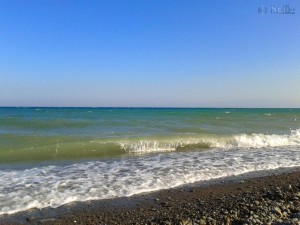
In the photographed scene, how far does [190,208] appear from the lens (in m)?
6.01

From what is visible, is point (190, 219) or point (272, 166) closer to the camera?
point (190, 219)

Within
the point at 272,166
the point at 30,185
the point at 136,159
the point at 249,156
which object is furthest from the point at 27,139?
the point at 272,166

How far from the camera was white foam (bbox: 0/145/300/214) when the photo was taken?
6.87 m

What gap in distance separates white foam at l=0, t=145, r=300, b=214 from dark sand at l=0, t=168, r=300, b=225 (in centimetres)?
45

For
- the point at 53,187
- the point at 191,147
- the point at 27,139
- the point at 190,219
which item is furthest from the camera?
the point at 27,139

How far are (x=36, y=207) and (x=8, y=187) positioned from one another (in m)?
1.73

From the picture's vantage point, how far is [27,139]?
16484 mm

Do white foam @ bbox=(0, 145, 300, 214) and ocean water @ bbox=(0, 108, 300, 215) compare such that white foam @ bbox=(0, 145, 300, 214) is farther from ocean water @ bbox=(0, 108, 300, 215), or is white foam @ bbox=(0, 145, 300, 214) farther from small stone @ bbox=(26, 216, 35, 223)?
small stone @ bbox=(26, 216, 35, 223)

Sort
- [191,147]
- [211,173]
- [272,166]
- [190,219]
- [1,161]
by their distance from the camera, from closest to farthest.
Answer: [190,219] → [211,173] → [272,166] → [1,161] → [191,147]

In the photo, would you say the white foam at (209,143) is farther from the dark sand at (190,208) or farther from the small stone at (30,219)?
the small stone at (30,219)

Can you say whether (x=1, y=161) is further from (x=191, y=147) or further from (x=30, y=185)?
(x=191, y=147)

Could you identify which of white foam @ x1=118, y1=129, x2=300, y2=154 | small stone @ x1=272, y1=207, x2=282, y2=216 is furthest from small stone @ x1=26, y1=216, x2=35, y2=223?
white foam @ x1=118, y1=129, x2=300, y2=154

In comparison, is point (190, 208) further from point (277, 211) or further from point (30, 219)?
point (30, 219)

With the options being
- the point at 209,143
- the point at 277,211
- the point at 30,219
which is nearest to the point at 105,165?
the point at 30,219
